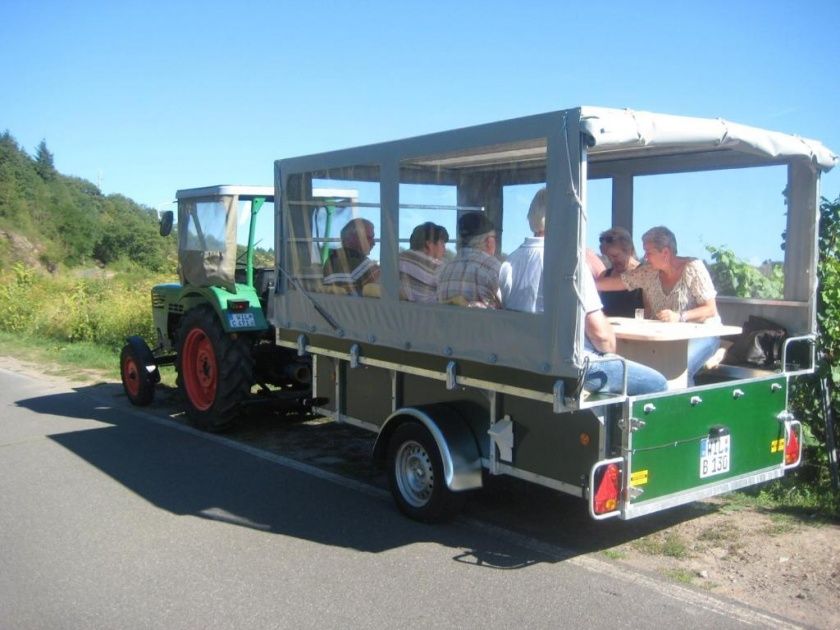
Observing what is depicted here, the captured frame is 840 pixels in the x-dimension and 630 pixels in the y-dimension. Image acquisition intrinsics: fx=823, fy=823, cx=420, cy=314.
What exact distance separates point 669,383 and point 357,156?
2640 millimetres

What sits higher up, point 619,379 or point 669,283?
point 669,283

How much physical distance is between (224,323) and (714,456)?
4759mm

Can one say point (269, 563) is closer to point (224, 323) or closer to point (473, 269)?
point (473, 269)

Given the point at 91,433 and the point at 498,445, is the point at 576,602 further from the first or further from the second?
the point at 91,433

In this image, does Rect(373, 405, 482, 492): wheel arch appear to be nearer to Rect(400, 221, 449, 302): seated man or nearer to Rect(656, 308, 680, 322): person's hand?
Rect(400, 221, 449, 302): seated man

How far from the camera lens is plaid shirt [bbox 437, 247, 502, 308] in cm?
512

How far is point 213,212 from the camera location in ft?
27.6

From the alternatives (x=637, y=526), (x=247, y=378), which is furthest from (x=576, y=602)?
(x=247, y=378)

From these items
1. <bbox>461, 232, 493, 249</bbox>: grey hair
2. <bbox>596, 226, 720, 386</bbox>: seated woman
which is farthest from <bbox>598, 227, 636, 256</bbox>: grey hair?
<bbox>461, 232, 493, 249</bbox>: grey hair

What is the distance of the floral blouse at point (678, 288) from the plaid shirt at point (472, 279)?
1651mm

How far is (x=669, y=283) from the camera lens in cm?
620

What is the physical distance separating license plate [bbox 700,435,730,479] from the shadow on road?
65 centimetres

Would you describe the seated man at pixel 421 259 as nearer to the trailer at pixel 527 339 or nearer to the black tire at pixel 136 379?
the trailer at pixel 527 339

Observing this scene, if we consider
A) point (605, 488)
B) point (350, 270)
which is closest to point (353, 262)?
point (350, 270)
